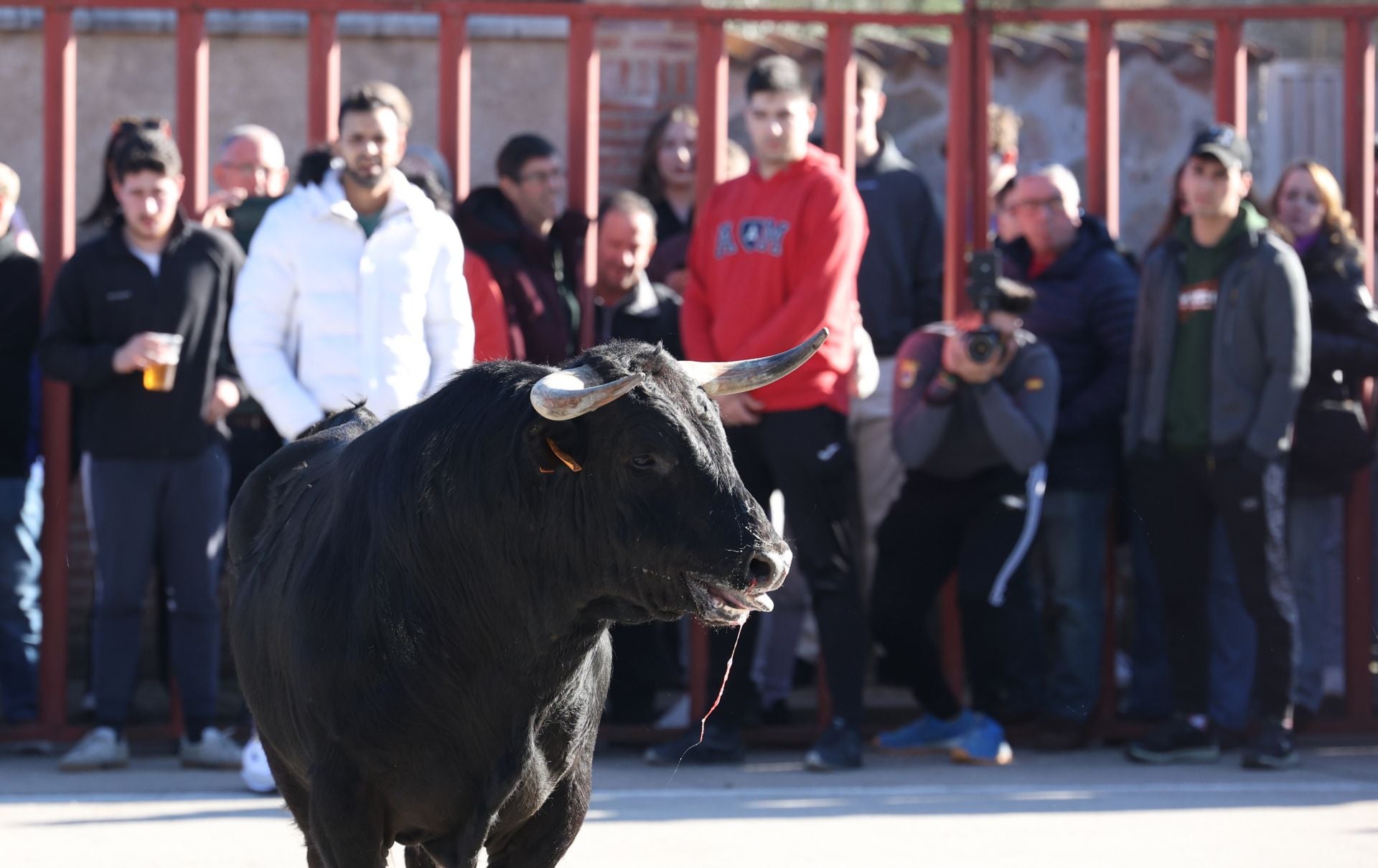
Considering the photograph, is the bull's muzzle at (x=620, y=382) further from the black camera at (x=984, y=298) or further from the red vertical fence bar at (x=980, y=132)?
the red vertical fence bar at (x=980, y=132)

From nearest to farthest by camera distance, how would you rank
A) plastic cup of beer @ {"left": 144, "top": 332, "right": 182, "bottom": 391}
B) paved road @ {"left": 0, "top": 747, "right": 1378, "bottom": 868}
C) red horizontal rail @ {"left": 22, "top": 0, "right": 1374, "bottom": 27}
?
1. paved road @ {"left": 0, "top": 747, "right": 1378, "bottom": 868}
2. plastic cup of beer @ {"left": 144, "top": 332, "right": 182, "bottom": 391}
3. red horizontal rail @ {"left": 22, "top": 0, "right": 1374, "bottom": 27}

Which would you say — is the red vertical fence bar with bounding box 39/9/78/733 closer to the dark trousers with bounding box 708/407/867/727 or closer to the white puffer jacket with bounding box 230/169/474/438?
the white puffer jacket with bounding box 230/169/474/438

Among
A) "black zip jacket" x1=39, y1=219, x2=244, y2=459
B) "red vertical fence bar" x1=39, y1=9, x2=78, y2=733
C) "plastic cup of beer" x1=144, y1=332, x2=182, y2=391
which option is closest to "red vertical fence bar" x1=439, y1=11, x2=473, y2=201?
"black zip jacket" x1=39, y1=219, x2=244, y2=459

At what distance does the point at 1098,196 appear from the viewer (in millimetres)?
7551

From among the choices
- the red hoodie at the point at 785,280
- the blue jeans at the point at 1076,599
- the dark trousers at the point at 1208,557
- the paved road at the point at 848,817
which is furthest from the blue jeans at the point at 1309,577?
the red hoodie at the point at 785,280

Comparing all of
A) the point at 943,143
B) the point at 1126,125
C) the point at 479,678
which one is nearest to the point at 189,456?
the point at 479,678

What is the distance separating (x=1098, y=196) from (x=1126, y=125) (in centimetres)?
318

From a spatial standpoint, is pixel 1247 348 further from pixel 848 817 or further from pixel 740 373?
pixel 740 373

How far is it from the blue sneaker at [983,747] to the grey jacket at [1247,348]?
1.18 meters

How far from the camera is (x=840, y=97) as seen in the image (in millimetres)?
7363

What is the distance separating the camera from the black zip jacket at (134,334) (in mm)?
6625

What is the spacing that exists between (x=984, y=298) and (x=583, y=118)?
171 cm

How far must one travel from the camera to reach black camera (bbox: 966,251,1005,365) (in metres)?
6.77

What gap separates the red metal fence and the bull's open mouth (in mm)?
3514
